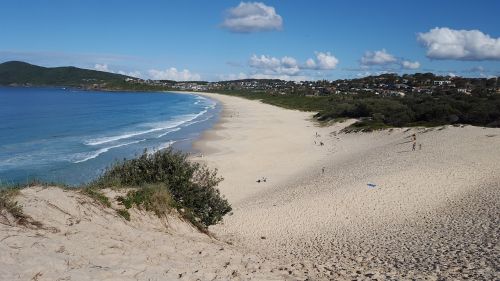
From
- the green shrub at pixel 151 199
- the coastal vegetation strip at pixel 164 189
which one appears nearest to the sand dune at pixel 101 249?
the green shrub at pixel 151 199

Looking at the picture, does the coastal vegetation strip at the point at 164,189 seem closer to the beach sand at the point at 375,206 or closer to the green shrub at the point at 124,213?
the green shrub at the point at 124,213

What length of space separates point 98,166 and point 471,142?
82.9 ft

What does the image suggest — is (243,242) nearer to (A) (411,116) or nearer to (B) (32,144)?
(B) (32,144)

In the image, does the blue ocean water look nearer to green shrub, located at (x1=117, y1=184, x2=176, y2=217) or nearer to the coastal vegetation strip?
the coastal vegetation strip

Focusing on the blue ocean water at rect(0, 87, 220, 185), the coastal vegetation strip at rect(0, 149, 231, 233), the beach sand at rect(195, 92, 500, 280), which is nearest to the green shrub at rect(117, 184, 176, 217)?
the coastal vegetation strip at rect(0, 149, 231, 233)

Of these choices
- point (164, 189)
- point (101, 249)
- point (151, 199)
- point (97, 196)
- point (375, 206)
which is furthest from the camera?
point (375, 206)

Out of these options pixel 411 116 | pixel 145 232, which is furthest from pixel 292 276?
pixel 411 116

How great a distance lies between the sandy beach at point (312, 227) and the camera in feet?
25.0

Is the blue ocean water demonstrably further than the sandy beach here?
Yes

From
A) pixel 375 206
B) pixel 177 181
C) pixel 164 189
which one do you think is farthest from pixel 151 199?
pixel 375 206

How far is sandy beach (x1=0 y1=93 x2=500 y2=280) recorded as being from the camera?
7.62 meters

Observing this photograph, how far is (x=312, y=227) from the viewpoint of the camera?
15719mm

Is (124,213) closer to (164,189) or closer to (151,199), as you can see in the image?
(151,199)

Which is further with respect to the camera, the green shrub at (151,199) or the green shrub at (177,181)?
the green shrub at (177,181)
